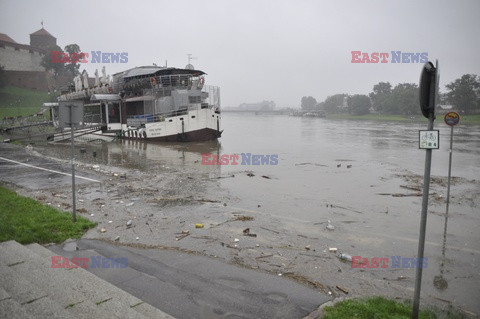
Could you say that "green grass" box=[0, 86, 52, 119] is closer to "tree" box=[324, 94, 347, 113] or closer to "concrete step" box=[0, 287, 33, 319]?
"concrete step" box=[0, 287, 33, 319]

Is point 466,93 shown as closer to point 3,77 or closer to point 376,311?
point 376,311

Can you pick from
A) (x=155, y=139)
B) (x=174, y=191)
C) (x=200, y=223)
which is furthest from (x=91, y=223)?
(x=155, y=139)

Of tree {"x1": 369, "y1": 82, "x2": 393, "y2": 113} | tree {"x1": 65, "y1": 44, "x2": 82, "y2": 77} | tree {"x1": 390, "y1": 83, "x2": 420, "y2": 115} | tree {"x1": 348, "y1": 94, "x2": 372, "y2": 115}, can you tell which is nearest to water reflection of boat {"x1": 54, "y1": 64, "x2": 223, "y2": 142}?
tree {"x1": 65, "y1": 44, "x2": 82, "y2": 77}

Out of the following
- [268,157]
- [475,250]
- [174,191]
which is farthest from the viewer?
[268,157]

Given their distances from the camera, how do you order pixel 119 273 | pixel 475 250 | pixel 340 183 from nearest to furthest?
pixel 119 273 → pixel 475 250 → pixel 340 183

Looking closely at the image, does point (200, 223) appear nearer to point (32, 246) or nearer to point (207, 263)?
point (207, 263)

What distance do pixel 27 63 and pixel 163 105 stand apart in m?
68.8

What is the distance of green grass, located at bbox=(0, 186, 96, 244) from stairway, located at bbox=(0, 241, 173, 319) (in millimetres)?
1440

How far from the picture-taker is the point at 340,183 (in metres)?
15.2

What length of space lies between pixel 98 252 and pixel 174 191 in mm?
6090

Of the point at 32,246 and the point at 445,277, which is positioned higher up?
the point at 32,246

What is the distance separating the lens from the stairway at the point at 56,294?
12.3 ft

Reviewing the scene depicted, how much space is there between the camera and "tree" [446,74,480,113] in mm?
71188

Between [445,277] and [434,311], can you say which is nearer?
[434,311]
